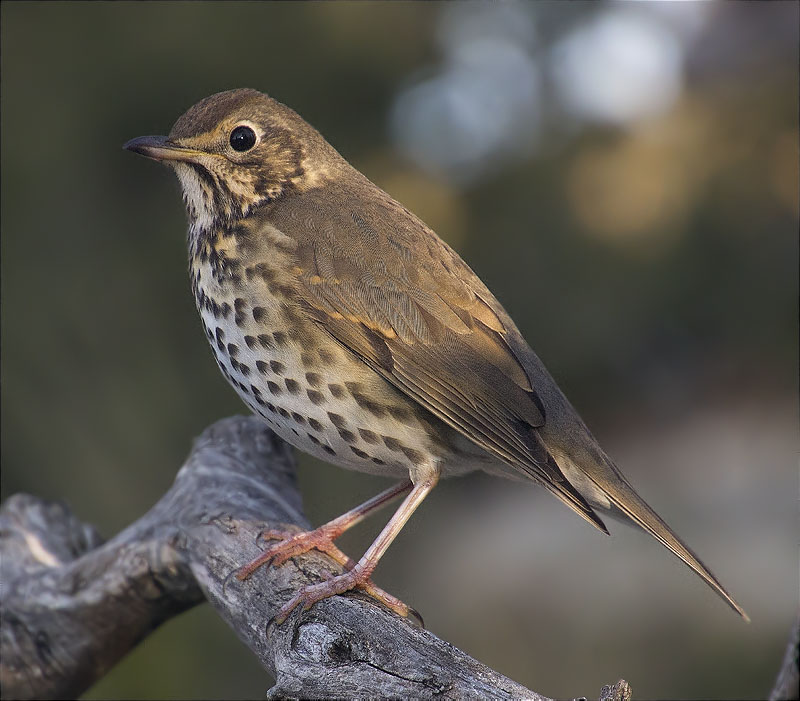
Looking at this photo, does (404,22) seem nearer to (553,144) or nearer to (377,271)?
(553,144)

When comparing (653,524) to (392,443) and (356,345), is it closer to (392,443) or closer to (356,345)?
(392,443)

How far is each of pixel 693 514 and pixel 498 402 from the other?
16.2 ft

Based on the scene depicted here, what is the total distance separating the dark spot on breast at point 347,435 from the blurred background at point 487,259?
2464mm

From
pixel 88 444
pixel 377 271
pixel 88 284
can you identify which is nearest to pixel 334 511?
pixel 88 444

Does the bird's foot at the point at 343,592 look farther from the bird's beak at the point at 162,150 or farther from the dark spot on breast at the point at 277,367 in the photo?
the bird's beak at the point at 162,150

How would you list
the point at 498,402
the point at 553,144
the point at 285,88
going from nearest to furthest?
the point at 498,402 < the point at 285,88 < the point at 553,144

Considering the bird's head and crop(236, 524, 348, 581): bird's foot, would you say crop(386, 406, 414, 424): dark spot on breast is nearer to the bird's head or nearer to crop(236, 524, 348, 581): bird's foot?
crop(236, 524, 348, 581): bird's foot

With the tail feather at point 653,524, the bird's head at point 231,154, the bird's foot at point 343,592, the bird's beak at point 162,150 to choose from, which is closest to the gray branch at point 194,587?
the bird's foot at point 343,592

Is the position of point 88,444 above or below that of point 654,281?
below

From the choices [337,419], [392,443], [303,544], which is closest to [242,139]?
[337,419]

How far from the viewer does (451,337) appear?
3121 mm

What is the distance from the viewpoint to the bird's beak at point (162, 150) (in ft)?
10.6

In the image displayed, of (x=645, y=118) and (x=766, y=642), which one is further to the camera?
(x=645, y=118)

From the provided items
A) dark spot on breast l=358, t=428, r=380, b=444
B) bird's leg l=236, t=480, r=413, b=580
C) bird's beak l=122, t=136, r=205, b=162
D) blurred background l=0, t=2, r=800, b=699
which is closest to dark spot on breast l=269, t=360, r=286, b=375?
dark spot on breast l=358, t=428, r=380, b=444
